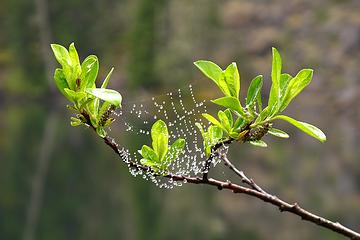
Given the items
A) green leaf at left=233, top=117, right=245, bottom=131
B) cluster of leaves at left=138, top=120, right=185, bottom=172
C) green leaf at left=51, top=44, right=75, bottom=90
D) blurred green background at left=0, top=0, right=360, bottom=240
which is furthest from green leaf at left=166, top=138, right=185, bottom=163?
blurred green background at left=0, top=0, right=360, bottom=240

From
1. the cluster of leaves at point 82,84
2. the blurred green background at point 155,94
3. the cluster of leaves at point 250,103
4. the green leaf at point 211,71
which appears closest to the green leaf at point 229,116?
the cluster of leaves at point 250,103

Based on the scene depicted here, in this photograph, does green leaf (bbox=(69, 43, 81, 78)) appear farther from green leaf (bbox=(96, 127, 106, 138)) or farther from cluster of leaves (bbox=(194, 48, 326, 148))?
cluster of leaves (bbox=(194, 48, 326, 148))

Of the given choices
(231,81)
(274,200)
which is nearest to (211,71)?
(231,81)

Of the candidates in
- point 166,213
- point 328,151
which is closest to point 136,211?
point 166,213

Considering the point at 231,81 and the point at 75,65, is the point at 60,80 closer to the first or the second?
the point at 75,65

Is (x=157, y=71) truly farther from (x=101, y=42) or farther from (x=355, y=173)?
(x=355, y=173)

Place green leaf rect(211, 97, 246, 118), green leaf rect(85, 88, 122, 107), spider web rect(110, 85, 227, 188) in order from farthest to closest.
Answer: spider web rect(110, 85, 227, 188) < green leaf rect(211, 97, 246, 118) < green leaf rect(85, 88, 122, 107)
